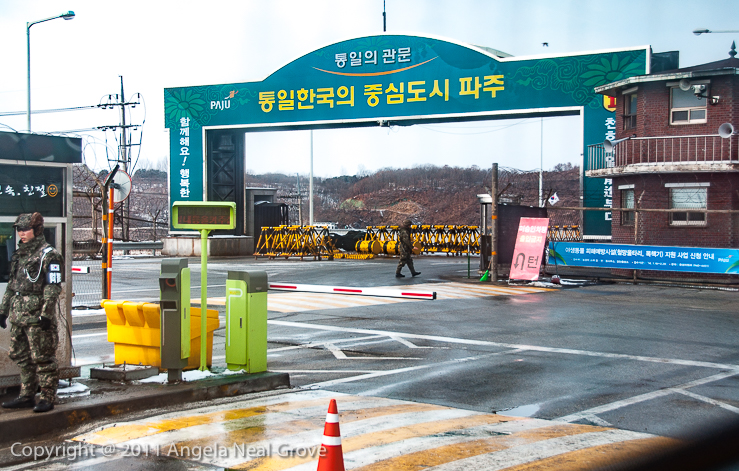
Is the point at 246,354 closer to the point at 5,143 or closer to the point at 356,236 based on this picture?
the point at 5,143

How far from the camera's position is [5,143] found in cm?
714

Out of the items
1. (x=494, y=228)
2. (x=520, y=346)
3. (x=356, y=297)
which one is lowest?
(x=356, y=297)

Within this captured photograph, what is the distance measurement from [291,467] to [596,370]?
521cm

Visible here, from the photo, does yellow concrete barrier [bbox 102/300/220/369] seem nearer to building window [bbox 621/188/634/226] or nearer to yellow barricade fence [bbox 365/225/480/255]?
building window [bbox 621/188/634/226]

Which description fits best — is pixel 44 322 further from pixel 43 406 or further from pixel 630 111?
pixel 630 111

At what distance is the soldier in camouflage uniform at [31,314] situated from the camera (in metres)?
6.47

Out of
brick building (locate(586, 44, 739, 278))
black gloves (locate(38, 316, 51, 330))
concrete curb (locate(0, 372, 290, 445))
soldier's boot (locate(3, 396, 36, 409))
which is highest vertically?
brick building (locate(586, 44, 739, 278))

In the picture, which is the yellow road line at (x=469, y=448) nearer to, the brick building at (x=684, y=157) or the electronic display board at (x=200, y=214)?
the electronic display board at (x=200, y=214)

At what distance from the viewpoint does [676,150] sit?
24.7 m

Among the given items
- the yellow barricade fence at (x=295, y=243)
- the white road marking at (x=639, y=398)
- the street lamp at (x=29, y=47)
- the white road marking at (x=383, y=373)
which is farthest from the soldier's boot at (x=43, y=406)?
the yellow barricade fence at (x=295, y=243)

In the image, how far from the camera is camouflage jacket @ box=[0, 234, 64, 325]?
6477mm

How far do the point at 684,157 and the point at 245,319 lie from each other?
2099 cm

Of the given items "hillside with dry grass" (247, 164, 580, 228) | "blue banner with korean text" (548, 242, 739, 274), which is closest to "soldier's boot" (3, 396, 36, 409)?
"blue banner with korean text" (548, 242, 739, 274)

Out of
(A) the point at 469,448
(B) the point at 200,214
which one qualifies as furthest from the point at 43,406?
(A) the point at 469,448
